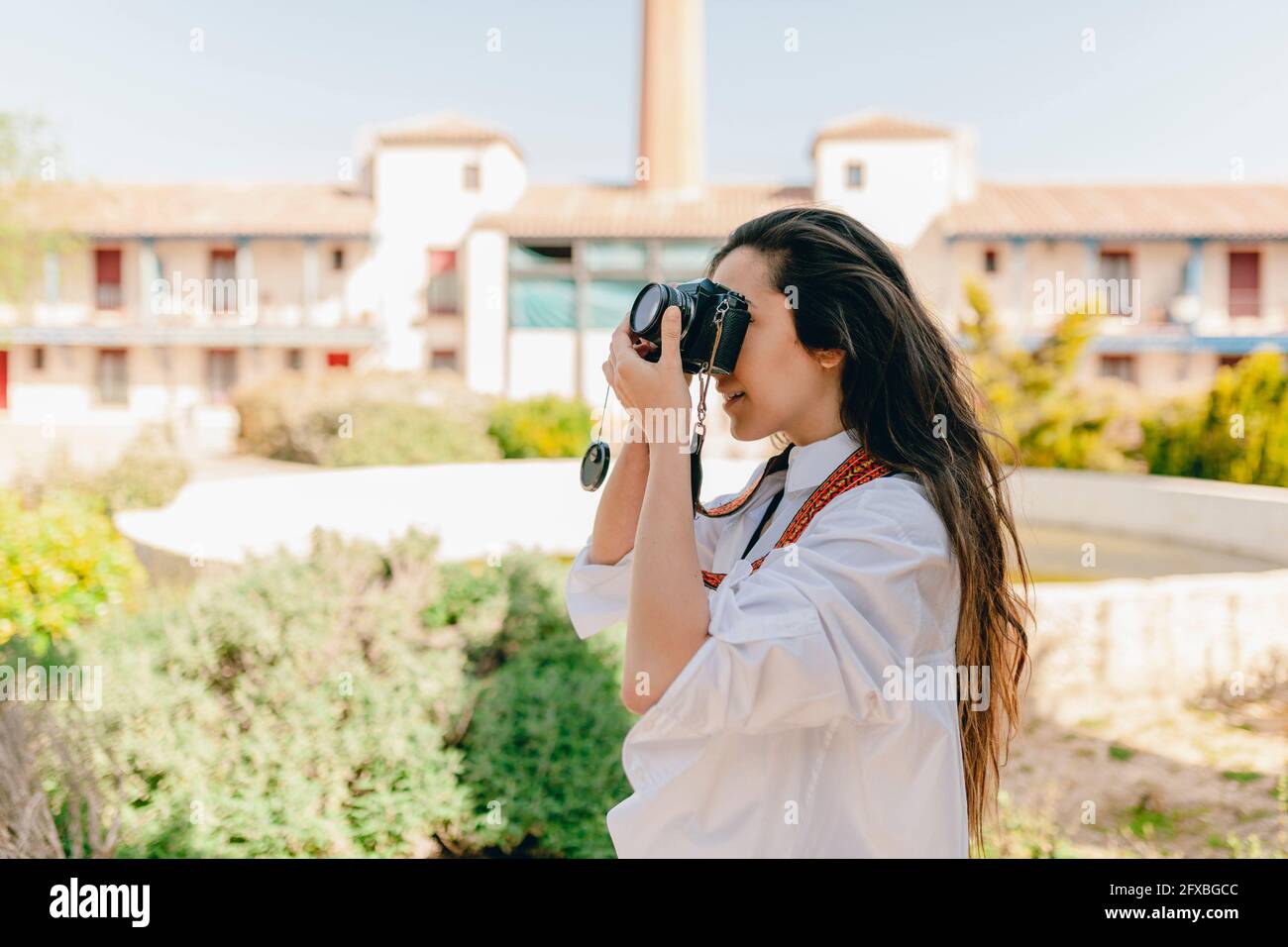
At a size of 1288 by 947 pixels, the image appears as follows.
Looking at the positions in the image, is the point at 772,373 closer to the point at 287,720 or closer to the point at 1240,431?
the point at 287,720

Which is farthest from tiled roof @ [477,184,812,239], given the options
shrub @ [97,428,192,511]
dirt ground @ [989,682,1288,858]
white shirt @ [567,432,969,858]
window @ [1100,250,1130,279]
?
white shirt @ [567,432,969,858]

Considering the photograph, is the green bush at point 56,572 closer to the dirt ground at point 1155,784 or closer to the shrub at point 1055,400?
the dirt ground at point 1155,784

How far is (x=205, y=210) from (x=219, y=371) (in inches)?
203

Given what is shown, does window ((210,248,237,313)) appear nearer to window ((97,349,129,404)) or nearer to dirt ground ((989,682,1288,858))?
window ((97,349,129,404))

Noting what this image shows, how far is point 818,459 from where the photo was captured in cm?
157

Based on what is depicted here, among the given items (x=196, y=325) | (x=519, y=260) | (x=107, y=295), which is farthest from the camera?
(x=107, y=295)

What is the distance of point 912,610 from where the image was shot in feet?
4.49

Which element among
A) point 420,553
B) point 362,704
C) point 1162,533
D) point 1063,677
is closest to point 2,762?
point 362,704

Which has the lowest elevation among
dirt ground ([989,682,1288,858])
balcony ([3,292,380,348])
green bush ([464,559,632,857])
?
dirt ground ([989,682,1288,858])

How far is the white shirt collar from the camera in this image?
1.55m

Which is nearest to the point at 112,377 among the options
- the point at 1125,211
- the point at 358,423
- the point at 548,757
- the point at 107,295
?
the point at 107,295

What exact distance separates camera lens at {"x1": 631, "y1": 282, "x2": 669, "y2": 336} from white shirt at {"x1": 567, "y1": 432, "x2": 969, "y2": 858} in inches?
14.1

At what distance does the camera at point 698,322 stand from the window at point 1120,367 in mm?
31403
